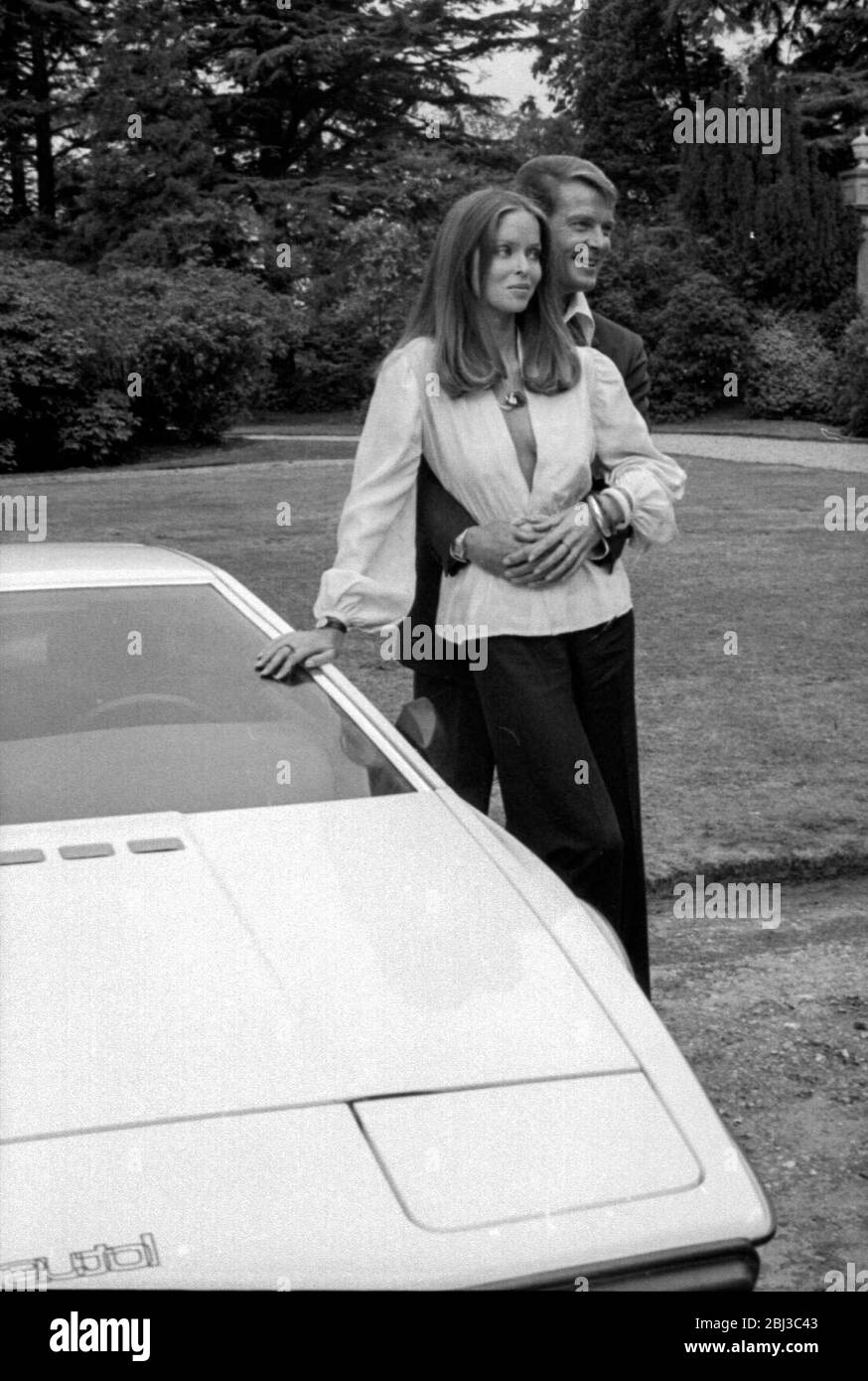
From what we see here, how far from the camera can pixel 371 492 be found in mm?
3229

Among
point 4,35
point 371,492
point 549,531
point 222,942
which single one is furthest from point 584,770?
point 4,35

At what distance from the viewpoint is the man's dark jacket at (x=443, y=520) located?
327 centimetres

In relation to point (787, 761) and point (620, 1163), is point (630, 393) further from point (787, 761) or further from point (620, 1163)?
point (787, 761)

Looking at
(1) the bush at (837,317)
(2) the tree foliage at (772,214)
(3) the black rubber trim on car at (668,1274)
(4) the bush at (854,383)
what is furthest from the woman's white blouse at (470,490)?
(2) the tree foliage at (772,214)

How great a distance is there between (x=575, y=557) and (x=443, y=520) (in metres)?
0.29

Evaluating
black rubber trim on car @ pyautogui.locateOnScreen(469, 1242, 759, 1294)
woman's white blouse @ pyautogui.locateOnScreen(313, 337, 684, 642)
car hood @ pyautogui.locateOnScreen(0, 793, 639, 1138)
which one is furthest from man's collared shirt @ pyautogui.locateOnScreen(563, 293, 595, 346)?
black rubber trim on car @ pyautogui.locateOnScreen(469, 1242, 759, 1294)

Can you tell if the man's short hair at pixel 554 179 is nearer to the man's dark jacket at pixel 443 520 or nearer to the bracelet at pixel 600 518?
the man's dark jacket at pixel 443 520

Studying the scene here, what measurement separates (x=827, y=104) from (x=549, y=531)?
118 ft

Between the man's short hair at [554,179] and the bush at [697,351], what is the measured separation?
2709cm

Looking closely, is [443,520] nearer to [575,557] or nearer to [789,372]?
[575,557]

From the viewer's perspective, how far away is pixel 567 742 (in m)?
3.20

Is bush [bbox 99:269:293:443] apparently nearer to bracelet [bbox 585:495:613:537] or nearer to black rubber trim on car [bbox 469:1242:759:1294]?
bracelet [bbox 585:495:613:537]

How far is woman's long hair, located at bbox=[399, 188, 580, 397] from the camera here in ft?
10.2

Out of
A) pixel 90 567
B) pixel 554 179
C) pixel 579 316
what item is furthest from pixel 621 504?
pixel 90 567
